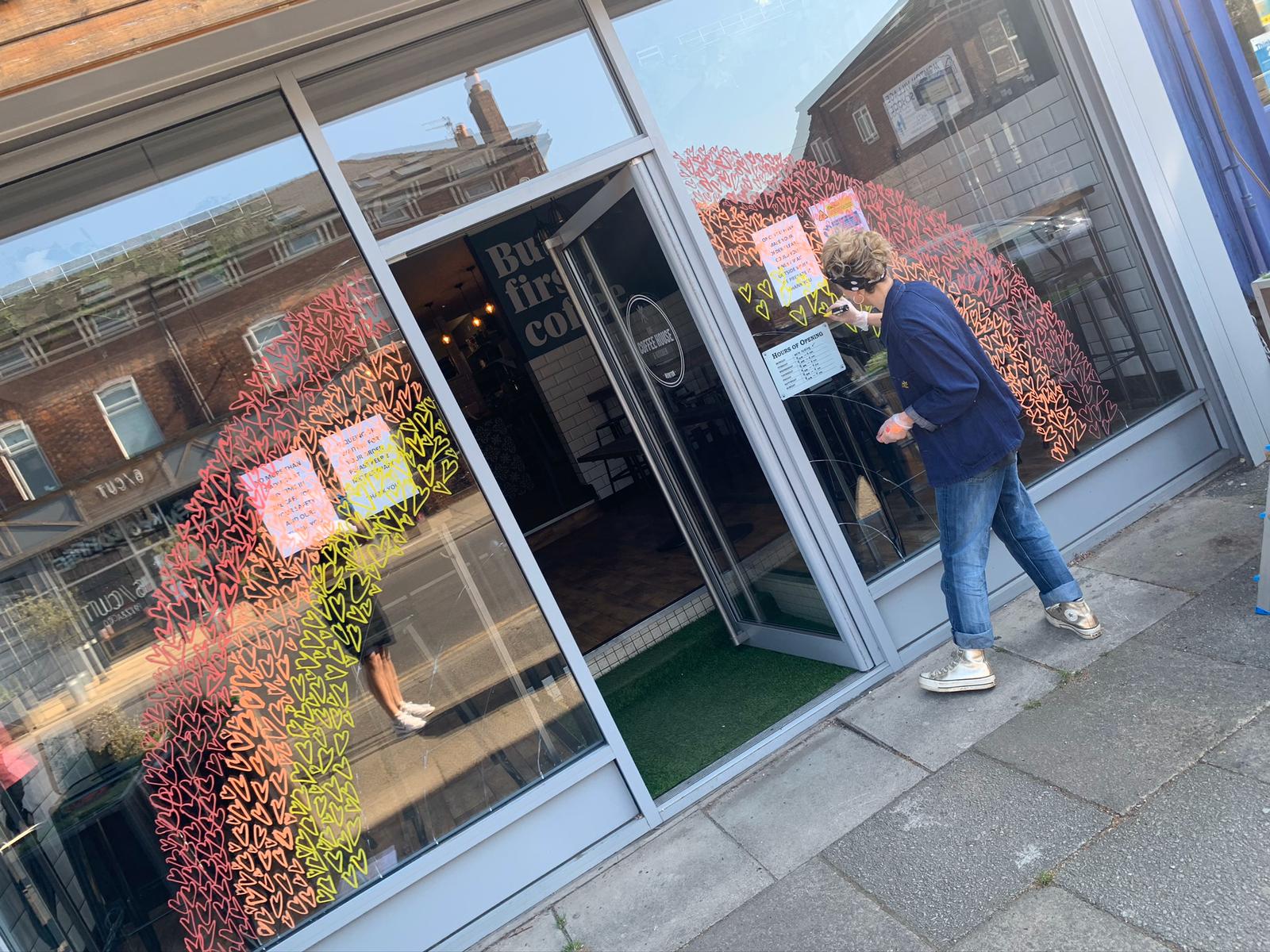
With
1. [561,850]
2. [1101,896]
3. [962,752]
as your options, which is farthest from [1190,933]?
[561,850]

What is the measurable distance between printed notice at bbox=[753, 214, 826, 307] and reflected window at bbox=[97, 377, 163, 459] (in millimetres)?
2339

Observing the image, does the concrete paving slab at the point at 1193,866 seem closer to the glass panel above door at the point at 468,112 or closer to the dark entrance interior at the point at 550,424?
the glass panel above door at the point at 468,112

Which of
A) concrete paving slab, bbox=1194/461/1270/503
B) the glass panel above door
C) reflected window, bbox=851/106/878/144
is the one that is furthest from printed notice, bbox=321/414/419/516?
concrete paving slab, bbox=1194/461/1270/503

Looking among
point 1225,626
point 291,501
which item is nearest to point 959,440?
point 1225,626

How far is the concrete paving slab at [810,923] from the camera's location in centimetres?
244

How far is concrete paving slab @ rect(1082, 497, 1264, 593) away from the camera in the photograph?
11.9ft

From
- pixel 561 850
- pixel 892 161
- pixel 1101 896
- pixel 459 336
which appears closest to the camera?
pixel 1101 896

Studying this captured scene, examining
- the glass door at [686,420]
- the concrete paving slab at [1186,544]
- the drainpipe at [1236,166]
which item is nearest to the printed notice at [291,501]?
the glass door at [686,420]

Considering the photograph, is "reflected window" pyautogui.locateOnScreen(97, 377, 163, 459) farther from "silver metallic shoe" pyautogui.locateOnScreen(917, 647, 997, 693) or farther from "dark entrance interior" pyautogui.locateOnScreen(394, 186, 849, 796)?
"silver metallic shoe" pyautogui.locateOnScreen(917, 647, 997, 693)

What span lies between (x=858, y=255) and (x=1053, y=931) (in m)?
2.10

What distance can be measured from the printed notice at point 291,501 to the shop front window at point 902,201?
179 cm

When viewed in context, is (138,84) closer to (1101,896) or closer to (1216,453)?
(1101,896)

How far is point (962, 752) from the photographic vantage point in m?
3.08

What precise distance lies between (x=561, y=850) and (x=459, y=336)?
8361mm
